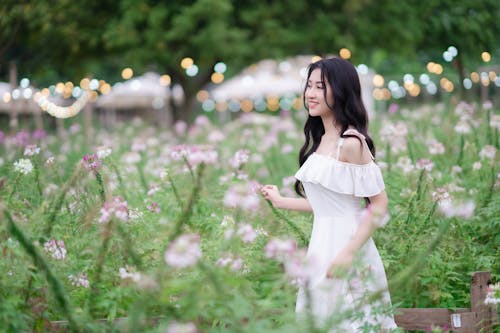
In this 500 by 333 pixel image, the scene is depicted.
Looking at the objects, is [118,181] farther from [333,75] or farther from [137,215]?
[333,75]

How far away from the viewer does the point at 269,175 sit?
5363 millimetres

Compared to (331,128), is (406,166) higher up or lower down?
lower down

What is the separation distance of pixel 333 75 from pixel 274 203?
2.12ft

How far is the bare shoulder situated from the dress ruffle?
2 centimetres

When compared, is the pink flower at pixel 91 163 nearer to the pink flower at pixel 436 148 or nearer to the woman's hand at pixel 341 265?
the woman's hand at pixel 341 265

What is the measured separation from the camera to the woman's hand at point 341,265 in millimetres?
1940

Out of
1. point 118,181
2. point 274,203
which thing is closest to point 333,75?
point 274,203

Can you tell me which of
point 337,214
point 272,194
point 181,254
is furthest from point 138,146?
point 181,254

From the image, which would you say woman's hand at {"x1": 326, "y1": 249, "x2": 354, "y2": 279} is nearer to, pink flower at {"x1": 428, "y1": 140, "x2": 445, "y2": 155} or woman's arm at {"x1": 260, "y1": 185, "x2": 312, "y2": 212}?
woman's arm at {"x1": 260, "y1": 185, "x2": 312, "y2": 212}

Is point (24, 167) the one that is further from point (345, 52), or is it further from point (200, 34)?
point (345, 52)

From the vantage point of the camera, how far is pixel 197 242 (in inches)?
73.2


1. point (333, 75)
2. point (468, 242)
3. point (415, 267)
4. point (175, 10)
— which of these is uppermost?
point (175, 10)

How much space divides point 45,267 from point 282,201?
1.12 meters

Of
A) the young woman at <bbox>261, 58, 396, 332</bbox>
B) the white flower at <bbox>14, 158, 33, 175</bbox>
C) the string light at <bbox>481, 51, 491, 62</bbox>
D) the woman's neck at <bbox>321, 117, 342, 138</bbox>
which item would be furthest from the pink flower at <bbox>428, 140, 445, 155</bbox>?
the white flower at <bbox>14, 158, 33, 175</bbox>
